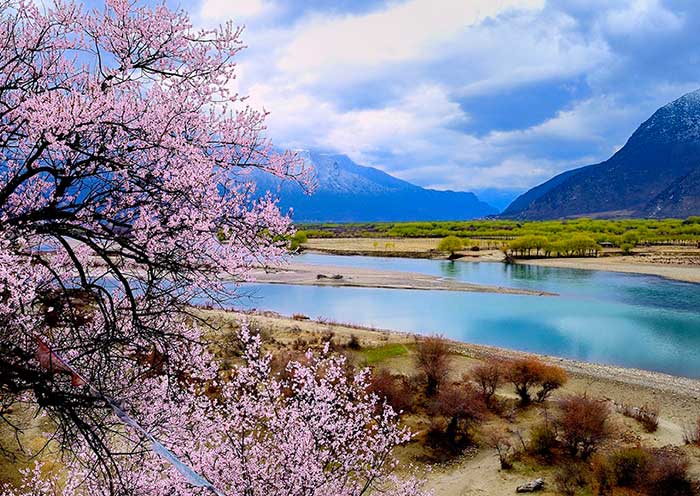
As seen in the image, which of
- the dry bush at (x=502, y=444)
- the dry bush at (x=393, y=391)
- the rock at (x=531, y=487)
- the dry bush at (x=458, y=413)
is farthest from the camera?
the dry bush at (x=393, y=391)

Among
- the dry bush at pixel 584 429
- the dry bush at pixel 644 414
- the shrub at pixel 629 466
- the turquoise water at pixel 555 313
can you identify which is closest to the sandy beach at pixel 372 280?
the turquoise water at pixel 555 313

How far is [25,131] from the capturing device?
391cm

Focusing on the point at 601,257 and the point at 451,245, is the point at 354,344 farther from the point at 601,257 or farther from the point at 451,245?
the point at 601,257

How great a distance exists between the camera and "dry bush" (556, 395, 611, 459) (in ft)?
43.1

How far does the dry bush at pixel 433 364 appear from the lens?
688 inches

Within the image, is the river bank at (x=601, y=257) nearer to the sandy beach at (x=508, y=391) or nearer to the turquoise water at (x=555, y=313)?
the turquoise water at (x=555, y=313)

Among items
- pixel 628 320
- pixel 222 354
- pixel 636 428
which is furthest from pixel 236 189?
pixel 628 320

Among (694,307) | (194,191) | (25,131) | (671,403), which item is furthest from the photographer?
(694,307)

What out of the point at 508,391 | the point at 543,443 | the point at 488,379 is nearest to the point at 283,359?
the point at 488,379

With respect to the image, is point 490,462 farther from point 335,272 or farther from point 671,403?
point 335,272

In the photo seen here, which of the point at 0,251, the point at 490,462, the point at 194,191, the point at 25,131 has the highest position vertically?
the point at 25,131

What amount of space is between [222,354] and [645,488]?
14011 millimetres

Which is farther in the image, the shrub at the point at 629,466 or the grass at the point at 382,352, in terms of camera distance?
the grass at the point at 382,352

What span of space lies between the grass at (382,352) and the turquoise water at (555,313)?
5.04 metres
